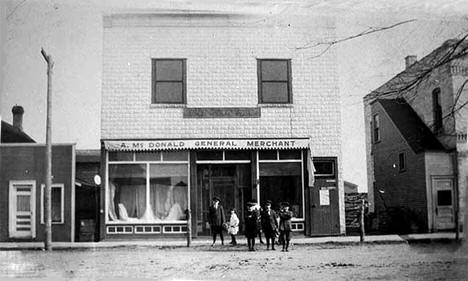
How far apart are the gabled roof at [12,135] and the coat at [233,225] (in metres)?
0.97

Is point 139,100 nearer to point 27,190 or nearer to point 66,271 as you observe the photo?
point 27,190

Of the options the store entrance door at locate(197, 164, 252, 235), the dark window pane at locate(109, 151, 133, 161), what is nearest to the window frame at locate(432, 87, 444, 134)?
the store entrance door at locate(197, 164, 252, 235)

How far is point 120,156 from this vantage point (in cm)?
311

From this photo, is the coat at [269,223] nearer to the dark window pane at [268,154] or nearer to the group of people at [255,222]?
the group of people at [255,222]

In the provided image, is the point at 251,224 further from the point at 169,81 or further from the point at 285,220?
the point at 169,81

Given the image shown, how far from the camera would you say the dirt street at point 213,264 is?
310 centimetres

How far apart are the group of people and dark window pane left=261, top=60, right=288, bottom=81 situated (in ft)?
1.87

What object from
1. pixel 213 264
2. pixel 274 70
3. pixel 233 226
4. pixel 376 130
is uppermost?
pixel 274 70

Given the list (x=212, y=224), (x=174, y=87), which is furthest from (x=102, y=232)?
(x=174, y=87)

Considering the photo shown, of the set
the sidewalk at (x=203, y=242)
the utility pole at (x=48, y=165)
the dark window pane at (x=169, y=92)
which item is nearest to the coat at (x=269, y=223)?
the sidewalk at (x=203, y=242)

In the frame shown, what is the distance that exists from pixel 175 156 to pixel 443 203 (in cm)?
124

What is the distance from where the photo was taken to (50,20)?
307 cm

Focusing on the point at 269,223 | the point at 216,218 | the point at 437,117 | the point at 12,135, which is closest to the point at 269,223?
the point at 269,223

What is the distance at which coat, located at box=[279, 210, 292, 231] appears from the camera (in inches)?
122
